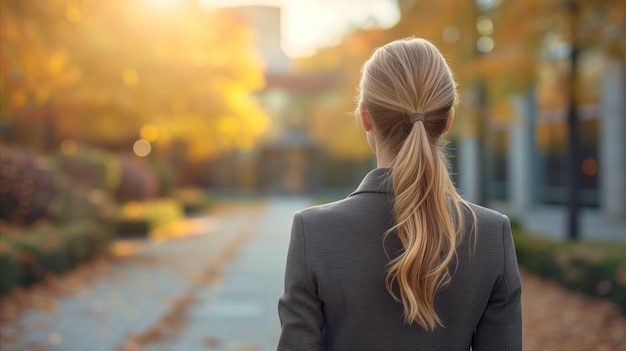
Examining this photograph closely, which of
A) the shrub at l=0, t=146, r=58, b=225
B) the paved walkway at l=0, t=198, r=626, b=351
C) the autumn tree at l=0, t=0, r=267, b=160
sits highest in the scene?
the autumn tree at l=0, t=0, r=267, b=160

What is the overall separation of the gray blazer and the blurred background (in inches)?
19.5

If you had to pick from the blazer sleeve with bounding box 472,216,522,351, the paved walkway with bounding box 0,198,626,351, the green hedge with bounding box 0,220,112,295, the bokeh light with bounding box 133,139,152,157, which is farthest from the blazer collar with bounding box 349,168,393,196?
the bokeh light with bounding box 133,139,152,157

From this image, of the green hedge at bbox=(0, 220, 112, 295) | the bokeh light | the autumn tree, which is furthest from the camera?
the bokeh light

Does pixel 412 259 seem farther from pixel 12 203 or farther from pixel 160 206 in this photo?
pixel 160 206

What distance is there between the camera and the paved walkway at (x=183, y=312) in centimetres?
641

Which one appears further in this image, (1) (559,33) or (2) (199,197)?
(2) (199,197)

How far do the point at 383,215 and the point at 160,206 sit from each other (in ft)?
66.1

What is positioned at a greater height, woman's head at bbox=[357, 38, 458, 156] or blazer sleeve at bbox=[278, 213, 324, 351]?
woman's head at bbox=[357, 38, 458, 156]

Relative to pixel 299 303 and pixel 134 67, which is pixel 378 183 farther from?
pixel 134 67

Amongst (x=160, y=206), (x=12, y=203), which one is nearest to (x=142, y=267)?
(x=12, y=203)

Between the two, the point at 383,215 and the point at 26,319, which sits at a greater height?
the point at 383,215

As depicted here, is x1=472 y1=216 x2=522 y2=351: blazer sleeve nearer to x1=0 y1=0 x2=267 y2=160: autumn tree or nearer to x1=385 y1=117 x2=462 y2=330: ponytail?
x1=385 y1=117 x2=462 y2=330: ponytail

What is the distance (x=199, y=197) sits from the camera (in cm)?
3184

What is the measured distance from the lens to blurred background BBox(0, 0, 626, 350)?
8281 millimetres
